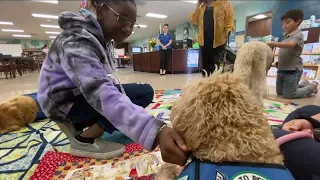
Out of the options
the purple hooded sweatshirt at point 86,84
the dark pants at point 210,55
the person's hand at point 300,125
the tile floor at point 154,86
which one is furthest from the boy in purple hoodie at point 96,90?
the dark pants at point 210,55

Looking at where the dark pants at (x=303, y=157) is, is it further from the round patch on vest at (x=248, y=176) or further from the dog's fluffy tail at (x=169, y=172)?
the dog's fluffy tail at (x=169, y=172)

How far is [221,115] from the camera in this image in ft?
1.47

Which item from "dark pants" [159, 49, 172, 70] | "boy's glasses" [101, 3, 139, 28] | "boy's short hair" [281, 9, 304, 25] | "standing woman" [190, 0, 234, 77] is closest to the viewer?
"boy's glasses" [101, 3, 139, 28]

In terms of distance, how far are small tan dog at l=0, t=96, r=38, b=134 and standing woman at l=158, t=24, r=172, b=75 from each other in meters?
4.81

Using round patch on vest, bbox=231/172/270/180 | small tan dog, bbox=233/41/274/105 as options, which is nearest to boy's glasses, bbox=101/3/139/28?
round patch on vest, bbox=231/172/270/180

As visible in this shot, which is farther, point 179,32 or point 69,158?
point 179,32

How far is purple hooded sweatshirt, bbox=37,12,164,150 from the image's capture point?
548 mm

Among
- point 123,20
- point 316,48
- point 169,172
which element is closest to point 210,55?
point 123,20

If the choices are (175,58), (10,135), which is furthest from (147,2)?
(10,135)

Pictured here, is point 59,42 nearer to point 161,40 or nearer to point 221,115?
point 221,115

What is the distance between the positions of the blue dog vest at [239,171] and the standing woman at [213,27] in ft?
6.41

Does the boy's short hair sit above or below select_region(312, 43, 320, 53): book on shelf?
above

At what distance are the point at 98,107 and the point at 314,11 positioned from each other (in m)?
7.01

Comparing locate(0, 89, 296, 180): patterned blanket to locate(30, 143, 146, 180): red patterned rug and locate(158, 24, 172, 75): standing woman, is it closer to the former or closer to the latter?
locate(30, 143, 146, 180): red patterned rug
